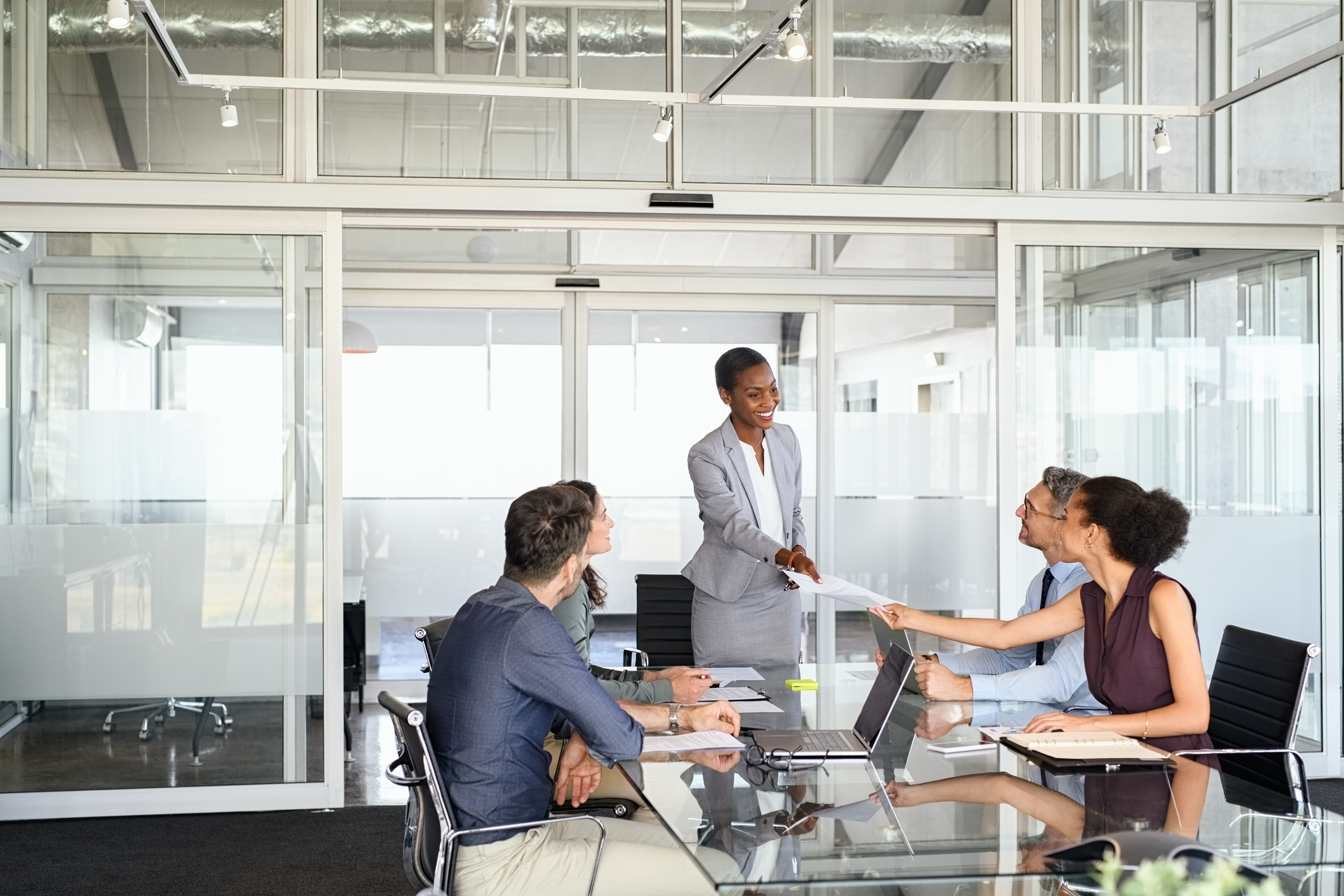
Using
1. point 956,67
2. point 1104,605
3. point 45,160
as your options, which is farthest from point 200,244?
point 1104,605

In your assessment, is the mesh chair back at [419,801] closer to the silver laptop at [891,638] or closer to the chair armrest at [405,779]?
the chair armrest at [405,779]

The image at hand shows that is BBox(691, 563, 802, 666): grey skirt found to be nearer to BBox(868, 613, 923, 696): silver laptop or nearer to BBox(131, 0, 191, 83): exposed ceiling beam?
BBox(868, 613, 923, 696): silver laptop

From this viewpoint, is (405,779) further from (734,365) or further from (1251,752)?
(734,365)

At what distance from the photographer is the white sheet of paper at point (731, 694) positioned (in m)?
3.47

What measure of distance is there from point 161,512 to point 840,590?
2.94m

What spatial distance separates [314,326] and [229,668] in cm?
144

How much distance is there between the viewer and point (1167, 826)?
2.29 metres

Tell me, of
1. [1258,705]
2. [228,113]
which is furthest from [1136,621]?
[228,113]

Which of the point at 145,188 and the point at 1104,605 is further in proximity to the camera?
the point at 145,188

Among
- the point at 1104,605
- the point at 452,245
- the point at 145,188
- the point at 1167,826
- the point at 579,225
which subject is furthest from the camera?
the point at 452,245

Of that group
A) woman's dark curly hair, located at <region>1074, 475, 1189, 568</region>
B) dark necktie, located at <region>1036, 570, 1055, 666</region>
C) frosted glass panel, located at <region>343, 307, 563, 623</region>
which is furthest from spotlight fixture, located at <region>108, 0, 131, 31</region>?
frosted glass panel, located at <region>343, 307, 563, 623</region>

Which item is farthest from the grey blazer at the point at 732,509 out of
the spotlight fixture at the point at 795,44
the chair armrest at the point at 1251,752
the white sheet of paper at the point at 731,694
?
the chair armrest at the point at 1251,752

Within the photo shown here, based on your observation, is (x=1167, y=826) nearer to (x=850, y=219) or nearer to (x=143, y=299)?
(x=850, y=219)

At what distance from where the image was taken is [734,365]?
14.8 ft
